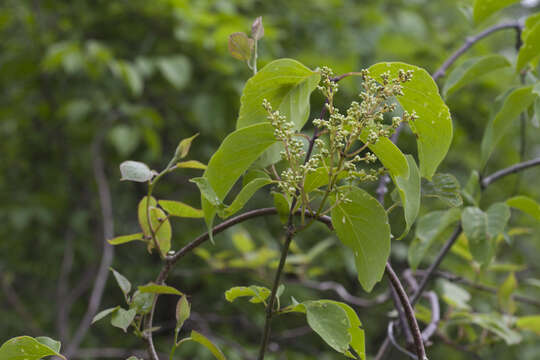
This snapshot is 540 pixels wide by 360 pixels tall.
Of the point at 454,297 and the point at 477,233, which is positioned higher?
the point at 477,233

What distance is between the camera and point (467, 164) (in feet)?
6.20

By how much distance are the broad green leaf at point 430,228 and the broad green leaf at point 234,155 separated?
301 millimetres

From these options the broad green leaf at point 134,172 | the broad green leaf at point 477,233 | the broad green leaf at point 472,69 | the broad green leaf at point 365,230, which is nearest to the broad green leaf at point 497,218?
the broad green leaf at point 477,233

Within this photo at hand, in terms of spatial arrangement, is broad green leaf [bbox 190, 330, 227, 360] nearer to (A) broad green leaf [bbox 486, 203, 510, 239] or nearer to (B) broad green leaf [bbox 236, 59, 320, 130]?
(B) broad green leaf [bbox 236, 59, 320, 130]

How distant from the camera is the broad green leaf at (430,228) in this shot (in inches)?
21.4

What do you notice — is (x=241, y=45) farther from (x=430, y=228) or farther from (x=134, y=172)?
(x=430, y=228)

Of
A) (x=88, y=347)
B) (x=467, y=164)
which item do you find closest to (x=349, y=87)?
(x=467, y=164)

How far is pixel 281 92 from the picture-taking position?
345 mm

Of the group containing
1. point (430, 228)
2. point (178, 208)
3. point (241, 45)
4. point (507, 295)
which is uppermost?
point (241, 45)

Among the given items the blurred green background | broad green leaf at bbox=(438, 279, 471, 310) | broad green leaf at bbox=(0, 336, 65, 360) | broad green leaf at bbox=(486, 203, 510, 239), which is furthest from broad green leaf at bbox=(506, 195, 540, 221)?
the blurred green background

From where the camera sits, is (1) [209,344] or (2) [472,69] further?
(2) [472,69]

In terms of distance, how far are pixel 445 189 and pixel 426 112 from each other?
0.09 metres

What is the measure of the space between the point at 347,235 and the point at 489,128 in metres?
0.28

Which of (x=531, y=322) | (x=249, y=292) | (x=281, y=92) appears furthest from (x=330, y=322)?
(x=531, y=322)
